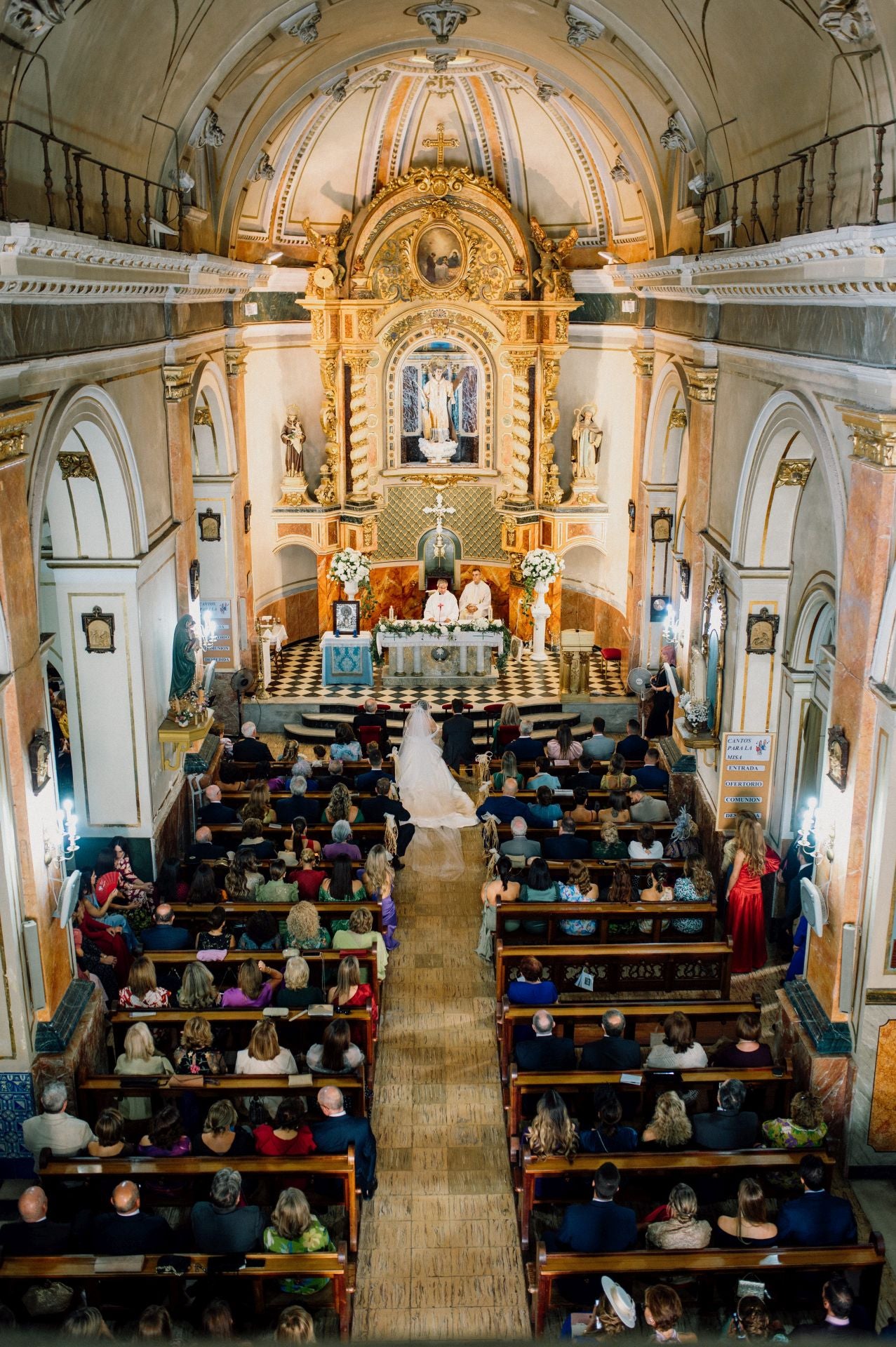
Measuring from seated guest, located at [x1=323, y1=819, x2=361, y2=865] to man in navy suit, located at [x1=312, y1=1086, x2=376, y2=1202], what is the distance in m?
4.13

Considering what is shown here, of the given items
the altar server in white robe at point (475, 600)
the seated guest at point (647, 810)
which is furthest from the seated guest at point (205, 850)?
the altar server in white robe at point (475, 600)

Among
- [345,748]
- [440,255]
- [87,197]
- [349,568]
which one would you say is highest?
[87,197]

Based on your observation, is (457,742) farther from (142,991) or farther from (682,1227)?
(682,1227)

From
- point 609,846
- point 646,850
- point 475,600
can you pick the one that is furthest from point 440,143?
point 646,850

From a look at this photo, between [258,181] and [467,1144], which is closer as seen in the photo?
[467,1144]

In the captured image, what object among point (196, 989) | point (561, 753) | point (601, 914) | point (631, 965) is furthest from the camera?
point (561, 753)

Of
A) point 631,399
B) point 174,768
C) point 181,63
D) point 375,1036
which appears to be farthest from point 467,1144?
point 631,399

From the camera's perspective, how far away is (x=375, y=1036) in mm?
11344

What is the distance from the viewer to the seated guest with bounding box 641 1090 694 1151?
8695 millimetres

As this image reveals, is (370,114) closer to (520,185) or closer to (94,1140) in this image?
(520,185)

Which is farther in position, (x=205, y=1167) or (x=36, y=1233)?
(x=205, y=1167)

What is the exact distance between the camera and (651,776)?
15.6 m

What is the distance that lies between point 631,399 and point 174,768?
11974 millimetres

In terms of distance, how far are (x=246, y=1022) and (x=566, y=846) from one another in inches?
171
